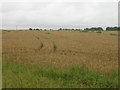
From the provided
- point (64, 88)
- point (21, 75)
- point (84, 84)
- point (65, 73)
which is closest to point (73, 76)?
point (65, 73)

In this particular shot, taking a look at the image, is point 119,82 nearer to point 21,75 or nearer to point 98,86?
point 98,86

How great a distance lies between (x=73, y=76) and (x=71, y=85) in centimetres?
97

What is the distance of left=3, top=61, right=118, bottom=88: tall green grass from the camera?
16.4ft

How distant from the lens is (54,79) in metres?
5.62

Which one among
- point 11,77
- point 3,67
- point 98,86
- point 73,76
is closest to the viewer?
point 98,86

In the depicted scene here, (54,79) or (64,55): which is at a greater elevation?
(64,55)

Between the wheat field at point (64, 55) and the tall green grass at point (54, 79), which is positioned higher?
the wheat field at point (64, 55)

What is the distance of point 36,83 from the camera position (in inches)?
200

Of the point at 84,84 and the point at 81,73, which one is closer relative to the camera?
the point at 84,84

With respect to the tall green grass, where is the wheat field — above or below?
above

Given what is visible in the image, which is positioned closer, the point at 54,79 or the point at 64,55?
the point at 54,79

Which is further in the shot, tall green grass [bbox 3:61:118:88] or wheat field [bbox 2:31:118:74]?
wheat field [bbox 2:31:118:74]

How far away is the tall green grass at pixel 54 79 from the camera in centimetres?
499

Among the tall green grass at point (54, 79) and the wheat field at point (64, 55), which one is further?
the wheat field at point (64, 55)
